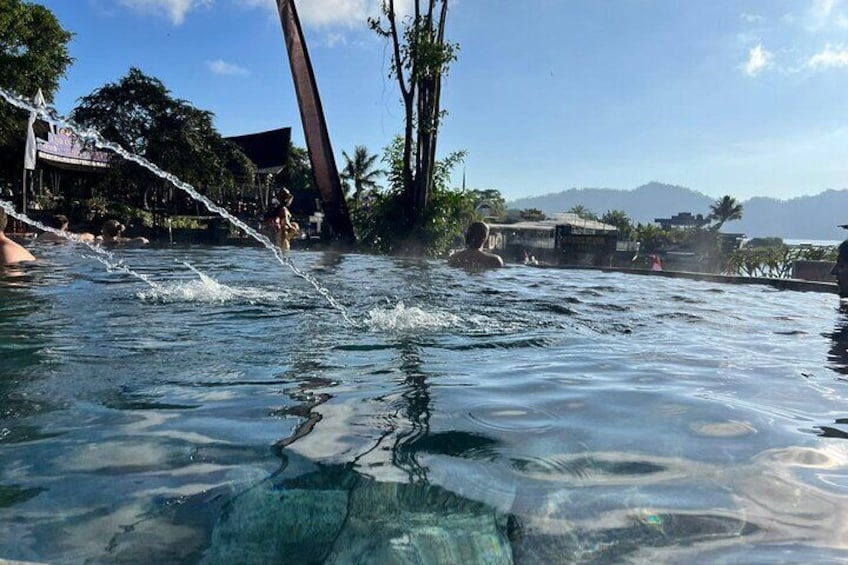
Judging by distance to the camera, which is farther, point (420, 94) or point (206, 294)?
point (420, 94)

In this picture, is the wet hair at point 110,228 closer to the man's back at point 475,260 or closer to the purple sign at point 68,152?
the man's back at point 475,260

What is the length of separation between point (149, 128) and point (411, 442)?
29450mm

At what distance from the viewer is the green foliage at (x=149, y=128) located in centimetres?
2747

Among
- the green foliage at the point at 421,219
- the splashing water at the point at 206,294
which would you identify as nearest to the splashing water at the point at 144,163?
the splashing water at the point at 206,294

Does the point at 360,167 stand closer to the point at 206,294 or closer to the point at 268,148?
the point at 268,148

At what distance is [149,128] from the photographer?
27.8 metres

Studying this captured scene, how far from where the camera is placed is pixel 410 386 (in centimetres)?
304

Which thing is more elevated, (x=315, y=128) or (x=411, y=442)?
(x=315, y=128)

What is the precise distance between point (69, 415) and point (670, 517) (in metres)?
2.22

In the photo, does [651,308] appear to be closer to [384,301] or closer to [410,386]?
[384,301]

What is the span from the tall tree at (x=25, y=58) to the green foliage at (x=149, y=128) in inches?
79.7

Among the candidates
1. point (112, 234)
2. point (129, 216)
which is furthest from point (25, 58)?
point (112, 234)

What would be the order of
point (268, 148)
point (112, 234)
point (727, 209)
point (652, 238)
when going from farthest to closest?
point (727, 209), point (652, 238), point (268, 148), point (112, 234)

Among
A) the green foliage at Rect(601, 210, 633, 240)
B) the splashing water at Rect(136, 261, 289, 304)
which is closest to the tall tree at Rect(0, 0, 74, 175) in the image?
the splashing water at Rect(136, 261, 289, 304)
